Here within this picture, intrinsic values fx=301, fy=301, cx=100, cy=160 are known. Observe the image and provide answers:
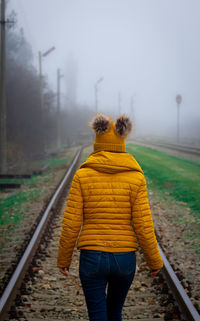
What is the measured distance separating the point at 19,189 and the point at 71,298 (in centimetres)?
849

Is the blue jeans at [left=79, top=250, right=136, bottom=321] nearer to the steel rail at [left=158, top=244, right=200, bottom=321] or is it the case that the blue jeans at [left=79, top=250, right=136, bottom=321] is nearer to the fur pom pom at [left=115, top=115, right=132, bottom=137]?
the fur pom pom at [left=115, top=115, right=132, bottom=137]

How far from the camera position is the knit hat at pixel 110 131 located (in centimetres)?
245

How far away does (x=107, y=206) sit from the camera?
7.75 feet

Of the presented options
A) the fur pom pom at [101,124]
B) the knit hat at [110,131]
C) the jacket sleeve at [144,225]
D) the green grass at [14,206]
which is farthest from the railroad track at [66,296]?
the green grass at [14,206]

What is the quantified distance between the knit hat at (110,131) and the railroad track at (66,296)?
2.27 meters

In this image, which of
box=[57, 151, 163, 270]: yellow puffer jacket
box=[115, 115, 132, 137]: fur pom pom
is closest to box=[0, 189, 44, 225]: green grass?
box=[57, 151, 163, 270]: yellow puffer jacket

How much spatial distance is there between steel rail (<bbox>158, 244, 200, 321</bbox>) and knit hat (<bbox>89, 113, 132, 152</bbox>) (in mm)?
2239

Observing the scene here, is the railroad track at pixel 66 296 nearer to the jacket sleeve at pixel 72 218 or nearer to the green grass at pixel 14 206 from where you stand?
the jacket sleeve at pixel 72 218

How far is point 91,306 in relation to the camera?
2311mm

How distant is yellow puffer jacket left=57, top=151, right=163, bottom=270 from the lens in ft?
7.72

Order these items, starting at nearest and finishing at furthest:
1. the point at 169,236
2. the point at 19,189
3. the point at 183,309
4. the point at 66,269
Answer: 1. the point at 66,269
2. the point at 183,309
3. the point at 169,236
4. the point at 19,189

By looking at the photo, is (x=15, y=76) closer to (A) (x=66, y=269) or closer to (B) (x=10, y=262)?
(B) (x=10, y=262)

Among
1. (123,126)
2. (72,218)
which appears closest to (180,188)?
(123,126)

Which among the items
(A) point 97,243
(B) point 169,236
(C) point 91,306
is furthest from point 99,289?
(B) point 169,236
